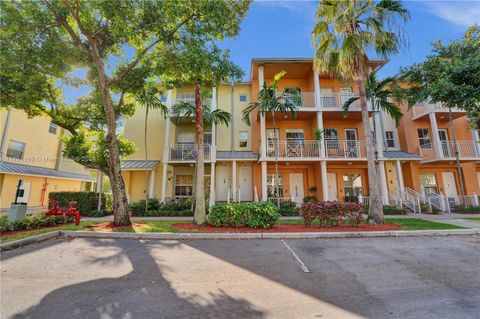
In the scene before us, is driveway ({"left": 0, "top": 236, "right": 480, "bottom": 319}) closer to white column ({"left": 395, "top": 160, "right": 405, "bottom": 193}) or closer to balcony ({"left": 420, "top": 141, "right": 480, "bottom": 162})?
white column ({"left": 395, "top": 160, "right": 405, "bottom": 193})

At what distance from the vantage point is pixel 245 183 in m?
A: 16.3

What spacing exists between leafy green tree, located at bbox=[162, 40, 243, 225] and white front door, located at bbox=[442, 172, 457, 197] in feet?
60.1

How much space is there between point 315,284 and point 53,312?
13.5 feet

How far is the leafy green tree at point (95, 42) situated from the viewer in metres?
7.82

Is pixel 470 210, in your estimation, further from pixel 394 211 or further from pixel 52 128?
pixel 52 128

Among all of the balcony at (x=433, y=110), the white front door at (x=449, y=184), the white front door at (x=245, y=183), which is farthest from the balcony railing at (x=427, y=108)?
the white front door at (x=245, y=183)

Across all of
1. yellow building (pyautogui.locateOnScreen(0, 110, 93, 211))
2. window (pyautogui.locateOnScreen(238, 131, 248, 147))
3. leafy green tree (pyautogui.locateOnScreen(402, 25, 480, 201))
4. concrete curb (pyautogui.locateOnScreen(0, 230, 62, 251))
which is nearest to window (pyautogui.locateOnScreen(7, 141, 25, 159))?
yellow building (pyautogui.locateOnScreen(0, 110, 93, 211))

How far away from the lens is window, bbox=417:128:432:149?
16203 mm

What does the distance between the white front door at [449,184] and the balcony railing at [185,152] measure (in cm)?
1850

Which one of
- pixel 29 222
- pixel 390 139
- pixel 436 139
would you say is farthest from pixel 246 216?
pixel 436 139

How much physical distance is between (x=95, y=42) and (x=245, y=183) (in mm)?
12205

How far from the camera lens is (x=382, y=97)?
13.7 metres

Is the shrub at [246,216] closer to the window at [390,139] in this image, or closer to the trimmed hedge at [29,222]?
the trimmed hedge at [29,222]

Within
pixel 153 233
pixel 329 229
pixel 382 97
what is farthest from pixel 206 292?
pixel 382 97
